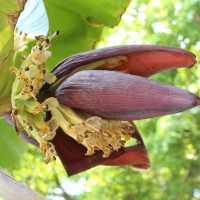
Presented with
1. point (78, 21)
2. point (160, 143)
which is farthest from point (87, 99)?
point (160, 143)

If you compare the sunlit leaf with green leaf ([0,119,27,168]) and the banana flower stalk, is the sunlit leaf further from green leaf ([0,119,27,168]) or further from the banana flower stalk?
green leaf ([0,119,27,168])

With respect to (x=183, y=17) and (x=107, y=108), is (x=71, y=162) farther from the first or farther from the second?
(x=183, y=17)

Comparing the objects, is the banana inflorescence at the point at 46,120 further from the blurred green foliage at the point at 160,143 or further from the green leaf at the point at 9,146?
the blurred green foliage at the point at 160,143

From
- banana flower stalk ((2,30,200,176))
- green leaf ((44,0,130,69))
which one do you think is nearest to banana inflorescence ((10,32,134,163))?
banana flower stalk ((2,30,200,176))

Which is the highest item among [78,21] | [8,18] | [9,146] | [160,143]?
[8,18]

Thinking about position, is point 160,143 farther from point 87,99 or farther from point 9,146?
point 87,99

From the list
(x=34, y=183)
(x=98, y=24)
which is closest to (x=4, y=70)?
(x=98, y=24)
